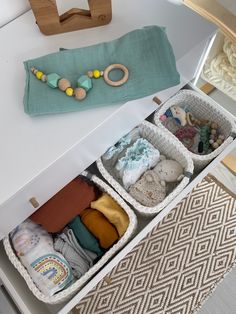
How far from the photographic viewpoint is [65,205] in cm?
85

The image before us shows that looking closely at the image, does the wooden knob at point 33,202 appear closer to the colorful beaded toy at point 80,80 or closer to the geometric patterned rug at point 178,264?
the colorful beaded toy at point 80,80

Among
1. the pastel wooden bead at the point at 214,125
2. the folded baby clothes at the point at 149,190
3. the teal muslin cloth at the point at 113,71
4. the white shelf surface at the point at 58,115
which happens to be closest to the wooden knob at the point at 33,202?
the white shelf surface at the point at 58,115

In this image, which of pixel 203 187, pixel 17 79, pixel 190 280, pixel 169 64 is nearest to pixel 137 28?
pixel 169 64

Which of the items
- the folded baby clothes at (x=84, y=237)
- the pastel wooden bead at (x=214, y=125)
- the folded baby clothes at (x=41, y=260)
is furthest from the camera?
the pastel wooden bead at (x=214, y=125)

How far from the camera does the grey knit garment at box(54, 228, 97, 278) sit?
88 cm

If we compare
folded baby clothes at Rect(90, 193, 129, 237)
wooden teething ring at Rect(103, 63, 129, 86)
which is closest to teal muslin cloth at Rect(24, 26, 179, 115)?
wooden teething ring at Rect(103, 63, 129, 86)

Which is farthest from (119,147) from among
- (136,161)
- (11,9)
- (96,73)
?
(11,9)

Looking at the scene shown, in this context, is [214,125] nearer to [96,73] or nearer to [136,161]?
[136,161]

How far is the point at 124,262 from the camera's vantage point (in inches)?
45.4

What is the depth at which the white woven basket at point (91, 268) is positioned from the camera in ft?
2.49

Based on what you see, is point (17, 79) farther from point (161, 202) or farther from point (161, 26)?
point (161, 202)

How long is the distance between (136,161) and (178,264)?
462 mm

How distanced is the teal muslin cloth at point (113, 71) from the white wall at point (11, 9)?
0.19 meters

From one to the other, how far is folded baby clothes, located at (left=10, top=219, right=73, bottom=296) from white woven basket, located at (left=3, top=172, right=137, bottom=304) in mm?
29
